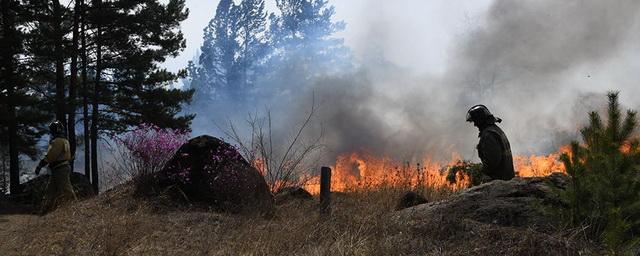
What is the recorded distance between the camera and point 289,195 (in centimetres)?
1002

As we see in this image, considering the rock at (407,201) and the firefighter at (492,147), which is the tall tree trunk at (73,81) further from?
the firefighter at (492,147)

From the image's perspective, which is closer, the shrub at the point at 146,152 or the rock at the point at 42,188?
the shrub at the point at 146,152

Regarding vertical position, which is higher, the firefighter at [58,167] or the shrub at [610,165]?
the firefighter at [58,167]

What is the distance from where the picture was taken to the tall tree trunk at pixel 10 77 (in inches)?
644

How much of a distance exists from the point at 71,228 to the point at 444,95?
22025 millimetres

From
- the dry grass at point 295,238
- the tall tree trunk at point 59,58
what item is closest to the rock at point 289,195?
the dry grass at point 295,238

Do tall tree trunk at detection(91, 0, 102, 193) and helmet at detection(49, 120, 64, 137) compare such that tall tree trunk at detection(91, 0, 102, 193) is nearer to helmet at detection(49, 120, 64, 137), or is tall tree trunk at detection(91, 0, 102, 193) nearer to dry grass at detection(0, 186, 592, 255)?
helmet at detection(49, 120, 64, 137)

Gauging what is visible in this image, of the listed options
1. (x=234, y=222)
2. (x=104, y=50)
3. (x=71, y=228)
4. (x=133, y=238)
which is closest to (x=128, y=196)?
(x=71, y=228)

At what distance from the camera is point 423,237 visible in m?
5.36

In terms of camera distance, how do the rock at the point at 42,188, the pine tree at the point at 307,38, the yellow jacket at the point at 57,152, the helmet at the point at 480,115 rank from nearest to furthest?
the helmet at the point at 480,115
the yellow jacket at the point at 57,152
the rock at the point at 42,188
the pine tree at the point at 307,38

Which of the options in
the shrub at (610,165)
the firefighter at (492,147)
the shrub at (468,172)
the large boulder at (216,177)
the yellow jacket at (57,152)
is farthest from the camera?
the yellow jacket at (57,152)

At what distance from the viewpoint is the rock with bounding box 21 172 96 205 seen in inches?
512

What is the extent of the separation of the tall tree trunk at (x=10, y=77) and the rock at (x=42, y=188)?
1455 mm

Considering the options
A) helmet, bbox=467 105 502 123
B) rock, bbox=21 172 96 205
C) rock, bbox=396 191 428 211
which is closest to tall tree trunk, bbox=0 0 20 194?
rock, bbox=21 172 96 205
